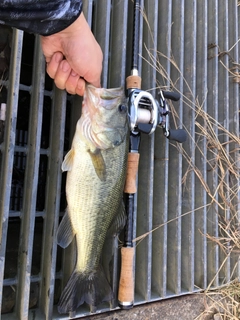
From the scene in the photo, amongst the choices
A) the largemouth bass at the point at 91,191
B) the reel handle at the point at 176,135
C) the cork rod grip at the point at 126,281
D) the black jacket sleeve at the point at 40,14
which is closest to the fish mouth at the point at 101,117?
the largemouth bass at the point at 91,191

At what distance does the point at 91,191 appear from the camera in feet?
6.42

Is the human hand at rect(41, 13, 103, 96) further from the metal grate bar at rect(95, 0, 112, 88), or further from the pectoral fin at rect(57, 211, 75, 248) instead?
the pectoral fin at rect(57, 211, 75, 248)

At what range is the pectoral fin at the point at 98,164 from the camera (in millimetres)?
1963

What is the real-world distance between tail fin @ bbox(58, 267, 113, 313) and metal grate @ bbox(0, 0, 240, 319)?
0.13 meters

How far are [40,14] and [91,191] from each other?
3.20 ft

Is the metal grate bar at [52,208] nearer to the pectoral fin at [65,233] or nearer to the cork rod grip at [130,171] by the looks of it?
the pectoral fin at [65,233]

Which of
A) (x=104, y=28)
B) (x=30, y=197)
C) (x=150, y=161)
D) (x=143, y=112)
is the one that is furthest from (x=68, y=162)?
(x=104, y=28)

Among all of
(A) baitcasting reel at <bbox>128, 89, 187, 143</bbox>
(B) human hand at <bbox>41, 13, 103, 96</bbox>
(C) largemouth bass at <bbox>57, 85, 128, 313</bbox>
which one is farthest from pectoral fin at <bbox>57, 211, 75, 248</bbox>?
(B) human hand at <bbox>41, 13, 103, 96</bbox>

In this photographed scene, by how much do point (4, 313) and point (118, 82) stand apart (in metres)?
1.69

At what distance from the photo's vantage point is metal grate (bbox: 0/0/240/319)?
2.04 meters

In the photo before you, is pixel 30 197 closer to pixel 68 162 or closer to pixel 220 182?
pixel 68 162

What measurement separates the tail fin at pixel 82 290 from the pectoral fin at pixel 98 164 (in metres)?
0.56

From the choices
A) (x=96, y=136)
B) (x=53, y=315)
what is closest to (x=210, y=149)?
(x=96, y=136)

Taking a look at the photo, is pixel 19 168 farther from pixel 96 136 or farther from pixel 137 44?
pixel 137 44
